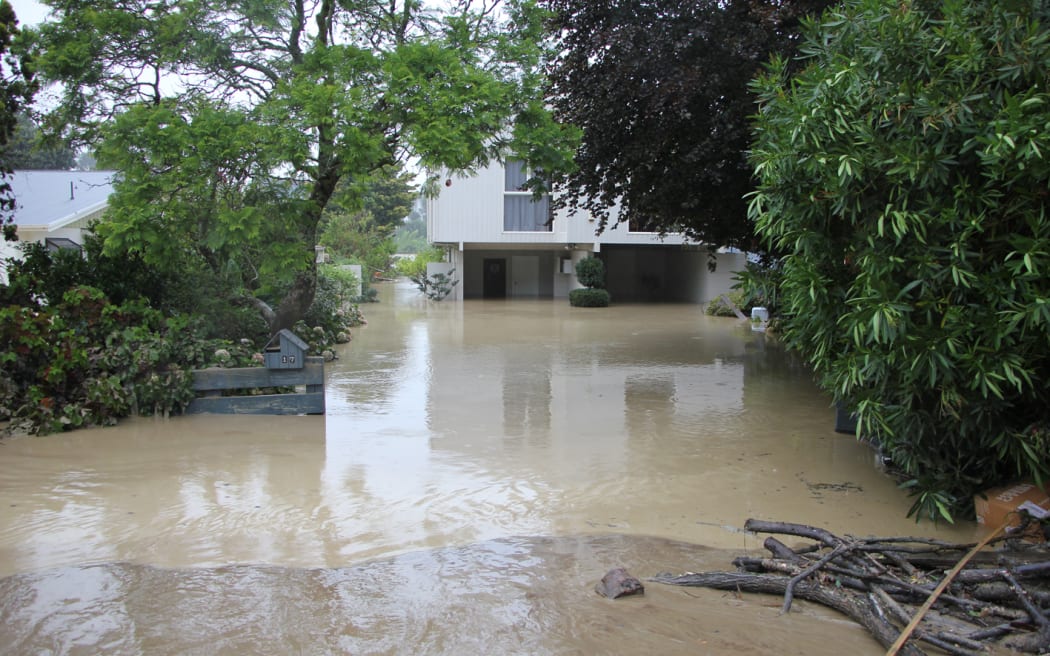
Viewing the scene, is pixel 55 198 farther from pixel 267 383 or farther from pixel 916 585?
pixel 916 585

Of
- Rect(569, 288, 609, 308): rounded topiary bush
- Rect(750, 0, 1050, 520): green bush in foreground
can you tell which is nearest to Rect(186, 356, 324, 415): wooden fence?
Rect(750, 0, 1050, 520): green bush in foreground

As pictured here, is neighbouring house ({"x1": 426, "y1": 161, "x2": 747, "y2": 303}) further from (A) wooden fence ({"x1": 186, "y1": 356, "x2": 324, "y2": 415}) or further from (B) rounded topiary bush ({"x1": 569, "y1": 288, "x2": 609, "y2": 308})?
(A) wooden fence ({"x1": 186, "y1": 356, "x2": 324, "y2": 415})

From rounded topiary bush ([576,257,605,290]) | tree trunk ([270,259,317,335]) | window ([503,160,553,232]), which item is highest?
window ([503,160,553,232])

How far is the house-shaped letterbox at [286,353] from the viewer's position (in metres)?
9.34

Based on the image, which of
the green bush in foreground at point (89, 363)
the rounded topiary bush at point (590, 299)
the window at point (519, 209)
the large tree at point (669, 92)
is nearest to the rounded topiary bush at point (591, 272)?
the rounded topiary bush at point (590, 299)

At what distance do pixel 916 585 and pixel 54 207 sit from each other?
1689cm

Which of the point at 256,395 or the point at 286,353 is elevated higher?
the point at 286,353

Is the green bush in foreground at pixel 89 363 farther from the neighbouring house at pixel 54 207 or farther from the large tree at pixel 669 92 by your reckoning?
the large tree at pixel 669 92

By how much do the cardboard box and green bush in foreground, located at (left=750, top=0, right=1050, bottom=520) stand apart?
0.34ft

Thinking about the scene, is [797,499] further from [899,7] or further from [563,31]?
[563,31]

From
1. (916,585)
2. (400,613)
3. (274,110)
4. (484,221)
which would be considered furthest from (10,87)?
(484,221)

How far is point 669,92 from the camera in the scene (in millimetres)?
10188

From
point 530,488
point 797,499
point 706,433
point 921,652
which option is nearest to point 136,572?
point 530,488

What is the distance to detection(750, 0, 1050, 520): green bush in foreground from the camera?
5117 millimetres
